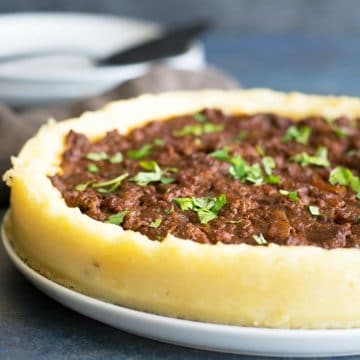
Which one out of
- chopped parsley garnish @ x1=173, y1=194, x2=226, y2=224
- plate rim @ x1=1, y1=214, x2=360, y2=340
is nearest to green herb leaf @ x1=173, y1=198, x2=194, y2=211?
chopped parsley garnish @ x1=173, y1=194, x2=226, y2=224

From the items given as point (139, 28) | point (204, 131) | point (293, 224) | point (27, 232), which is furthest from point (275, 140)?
point (139, 28)

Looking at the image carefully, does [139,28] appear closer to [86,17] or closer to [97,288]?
[86,17]

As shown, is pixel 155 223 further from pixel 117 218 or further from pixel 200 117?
pixel 200 117

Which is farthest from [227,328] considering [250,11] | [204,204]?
[250,11]

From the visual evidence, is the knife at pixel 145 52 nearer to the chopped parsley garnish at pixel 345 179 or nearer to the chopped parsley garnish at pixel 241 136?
the chopped parsley garnish at pixel 241 136

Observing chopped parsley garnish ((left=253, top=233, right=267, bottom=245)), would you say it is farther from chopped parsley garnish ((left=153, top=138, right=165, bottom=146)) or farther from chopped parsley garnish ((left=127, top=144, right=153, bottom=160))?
chopped parsley garnish ((left=153, top=138, right=165, bottom=146))
